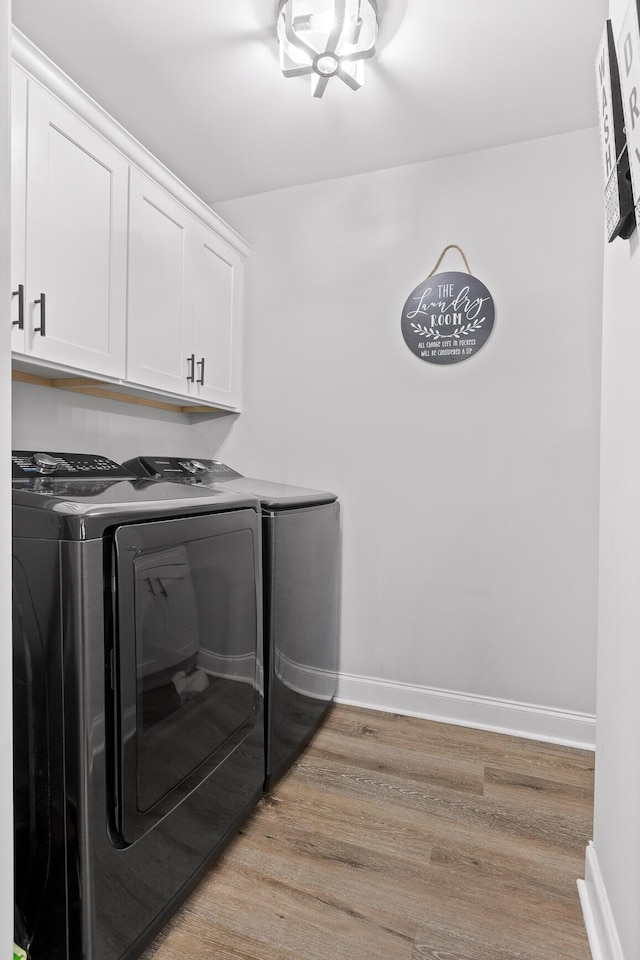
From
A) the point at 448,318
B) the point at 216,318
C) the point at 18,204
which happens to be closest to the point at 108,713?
the point at 18,204

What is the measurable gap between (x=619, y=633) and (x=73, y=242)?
72.6 inches

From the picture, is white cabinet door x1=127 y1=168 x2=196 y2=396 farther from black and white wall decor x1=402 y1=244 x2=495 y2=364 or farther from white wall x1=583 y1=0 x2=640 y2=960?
white wall x1=583 y1=0 x2=640 y2=960

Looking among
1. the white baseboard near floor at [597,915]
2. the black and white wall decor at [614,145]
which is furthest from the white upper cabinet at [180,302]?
the white baseboard near floor at [597,915]

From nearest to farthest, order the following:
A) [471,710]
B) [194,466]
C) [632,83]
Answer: [632,83] → [471,710] → [194,466]

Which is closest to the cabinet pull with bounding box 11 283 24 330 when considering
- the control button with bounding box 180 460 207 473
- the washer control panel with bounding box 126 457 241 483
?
the washer control panel with bounding box 126 457 241 483

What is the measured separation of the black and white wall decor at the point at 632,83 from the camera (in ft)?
2.79

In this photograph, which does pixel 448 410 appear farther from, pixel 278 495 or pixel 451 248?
pixel 278 495

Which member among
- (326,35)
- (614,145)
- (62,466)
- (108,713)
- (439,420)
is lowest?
(108,713)

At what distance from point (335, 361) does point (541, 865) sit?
6.82 ft

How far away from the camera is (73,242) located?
5.72 ft

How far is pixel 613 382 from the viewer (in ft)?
4.25

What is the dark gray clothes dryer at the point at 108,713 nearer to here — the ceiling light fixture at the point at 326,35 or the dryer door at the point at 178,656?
the dryer door at the point at 178,656

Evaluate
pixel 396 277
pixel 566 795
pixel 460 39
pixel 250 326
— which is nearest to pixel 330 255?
pixel 396 277

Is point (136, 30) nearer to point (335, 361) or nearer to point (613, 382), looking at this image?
point (335, 361)
